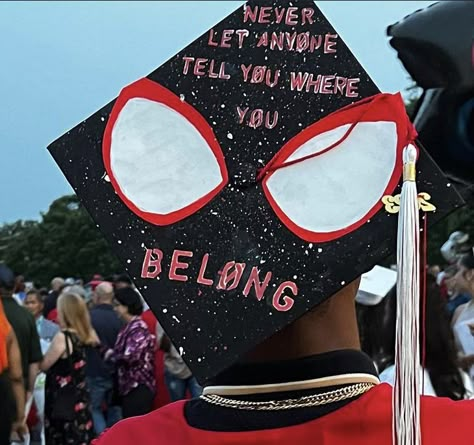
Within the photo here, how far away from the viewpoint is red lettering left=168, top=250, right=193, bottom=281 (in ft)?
5.42

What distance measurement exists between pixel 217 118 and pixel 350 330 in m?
0.40

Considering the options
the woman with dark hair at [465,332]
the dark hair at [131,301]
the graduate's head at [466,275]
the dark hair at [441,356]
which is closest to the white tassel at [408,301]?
the dark hair at [441,356]

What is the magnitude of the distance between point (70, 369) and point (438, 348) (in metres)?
3.05

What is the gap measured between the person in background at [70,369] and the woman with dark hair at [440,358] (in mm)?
2938

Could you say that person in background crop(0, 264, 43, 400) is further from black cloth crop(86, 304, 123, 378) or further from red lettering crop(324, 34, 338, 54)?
red lettering crop(324, 34, 338, 54)

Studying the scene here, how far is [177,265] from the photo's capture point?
1.66m

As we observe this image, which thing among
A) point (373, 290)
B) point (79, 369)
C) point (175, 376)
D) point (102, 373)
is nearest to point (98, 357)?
point (102, 373)

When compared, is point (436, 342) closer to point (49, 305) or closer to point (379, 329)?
point (379, 329)

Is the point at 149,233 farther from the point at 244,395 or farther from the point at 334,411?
the point at 334,411

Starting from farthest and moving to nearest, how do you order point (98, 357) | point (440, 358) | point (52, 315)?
point (52, 315), point (98, 357), point (440, 358)

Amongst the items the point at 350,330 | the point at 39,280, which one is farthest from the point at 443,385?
the point at 39,280

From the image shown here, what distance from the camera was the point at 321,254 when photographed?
1.61 m

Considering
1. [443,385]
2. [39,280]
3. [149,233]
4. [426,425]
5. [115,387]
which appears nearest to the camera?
[426,425]

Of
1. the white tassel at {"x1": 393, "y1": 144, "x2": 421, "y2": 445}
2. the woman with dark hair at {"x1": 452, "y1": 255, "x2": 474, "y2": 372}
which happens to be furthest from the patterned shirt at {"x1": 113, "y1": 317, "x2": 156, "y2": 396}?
the white tassel at {"x1": 393, "y1": 144, "x2": 421, "y2": 445}
